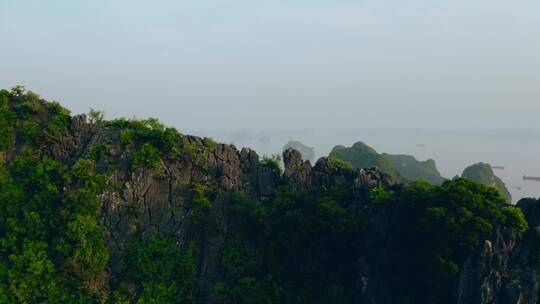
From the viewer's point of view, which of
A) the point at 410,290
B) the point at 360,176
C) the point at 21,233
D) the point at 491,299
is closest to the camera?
the point at 491,299

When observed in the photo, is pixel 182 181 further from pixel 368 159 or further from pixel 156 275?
pixel 368 159

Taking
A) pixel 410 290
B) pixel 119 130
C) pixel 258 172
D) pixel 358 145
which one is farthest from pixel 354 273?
pixel 358 145

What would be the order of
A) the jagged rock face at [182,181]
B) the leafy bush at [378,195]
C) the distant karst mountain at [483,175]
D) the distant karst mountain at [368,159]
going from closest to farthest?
the leafy bush at [378,195] < the jagged rock face at [182,181] < the distant karst mountain at [368,159] < the distant karst mountain at [483,175]

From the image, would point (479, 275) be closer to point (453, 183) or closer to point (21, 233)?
point (453, 183)

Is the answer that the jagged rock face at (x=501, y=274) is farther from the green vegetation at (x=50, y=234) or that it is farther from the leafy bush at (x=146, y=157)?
the green vegetation at (x=50, y=234)

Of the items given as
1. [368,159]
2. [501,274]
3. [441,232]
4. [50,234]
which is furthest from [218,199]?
[368,159]

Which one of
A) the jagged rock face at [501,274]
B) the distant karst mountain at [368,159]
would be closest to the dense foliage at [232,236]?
the jagged rock face at [501,274]

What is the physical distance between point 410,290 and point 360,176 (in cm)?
788

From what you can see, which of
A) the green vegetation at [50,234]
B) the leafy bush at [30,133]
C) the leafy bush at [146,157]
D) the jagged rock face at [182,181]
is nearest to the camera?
the green vegetation at [50,234]

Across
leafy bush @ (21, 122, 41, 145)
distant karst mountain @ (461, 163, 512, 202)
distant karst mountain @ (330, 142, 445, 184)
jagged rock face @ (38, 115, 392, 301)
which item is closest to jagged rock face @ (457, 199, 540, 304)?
jagged rock face @ (38, 115, 392, 301)

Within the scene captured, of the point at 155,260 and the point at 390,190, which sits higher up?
the point at 390,190

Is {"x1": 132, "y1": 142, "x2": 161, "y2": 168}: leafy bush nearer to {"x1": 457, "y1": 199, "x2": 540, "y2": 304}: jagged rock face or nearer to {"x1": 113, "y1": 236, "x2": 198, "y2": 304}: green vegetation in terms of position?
{"x1": 113, "y1": 236, "x2": 198, "y2": 304}: green vegetation

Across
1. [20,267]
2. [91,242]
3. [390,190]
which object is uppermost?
[390,190]

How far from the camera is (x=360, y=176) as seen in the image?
26703 millimetres
